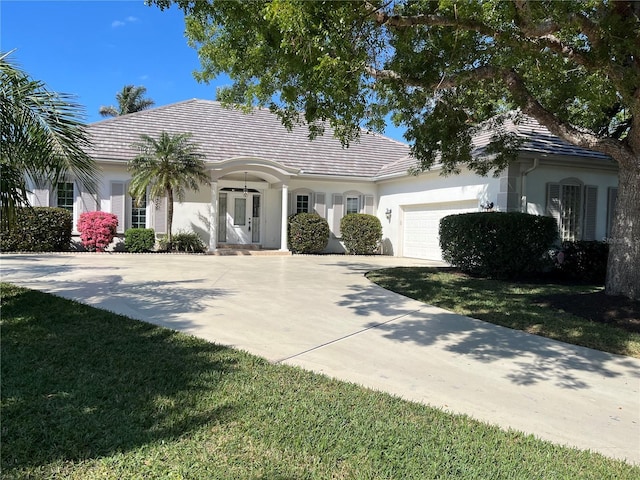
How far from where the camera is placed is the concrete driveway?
4199mm

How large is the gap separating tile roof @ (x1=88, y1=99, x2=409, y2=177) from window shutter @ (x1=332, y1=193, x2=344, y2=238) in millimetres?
1098

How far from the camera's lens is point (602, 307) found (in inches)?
318

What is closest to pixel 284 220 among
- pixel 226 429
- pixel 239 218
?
pixel 239 218

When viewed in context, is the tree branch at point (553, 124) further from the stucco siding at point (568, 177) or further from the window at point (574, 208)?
the window at point (574, 208)

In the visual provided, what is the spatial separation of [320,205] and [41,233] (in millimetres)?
11002

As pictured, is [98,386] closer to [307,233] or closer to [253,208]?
[307,233]

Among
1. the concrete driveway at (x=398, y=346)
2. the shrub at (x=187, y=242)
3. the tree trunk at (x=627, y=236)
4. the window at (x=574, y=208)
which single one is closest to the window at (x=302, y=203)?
the shrub at (x=187, y=242)

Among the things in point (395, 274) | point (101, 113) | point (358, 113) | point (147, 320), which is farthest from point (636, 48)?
point (101, 113)

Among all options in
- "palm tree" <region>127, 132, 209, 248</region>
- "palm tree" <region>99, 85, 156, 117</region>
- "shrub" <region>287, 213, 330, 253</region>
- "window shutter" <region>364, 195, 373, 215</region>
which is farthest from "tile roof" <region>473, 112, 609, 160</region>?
"palm tree" <region>99, 85, 156, 117</region>

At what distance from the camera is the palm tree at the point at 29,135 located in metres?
6.30

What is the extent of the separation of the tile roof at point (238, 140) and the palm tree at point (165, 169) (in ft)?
5.21

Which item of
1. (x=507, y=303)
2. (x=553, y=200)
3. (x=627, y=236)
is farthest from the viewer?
(x=553, y=200)

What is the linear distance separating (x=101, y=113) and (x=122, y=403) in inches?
1720

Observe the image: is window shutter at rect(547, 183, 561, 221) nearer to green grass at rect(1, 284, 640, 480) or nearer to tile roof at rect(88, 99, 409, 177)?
tile roof at rect(88, 99, 409, 177)
